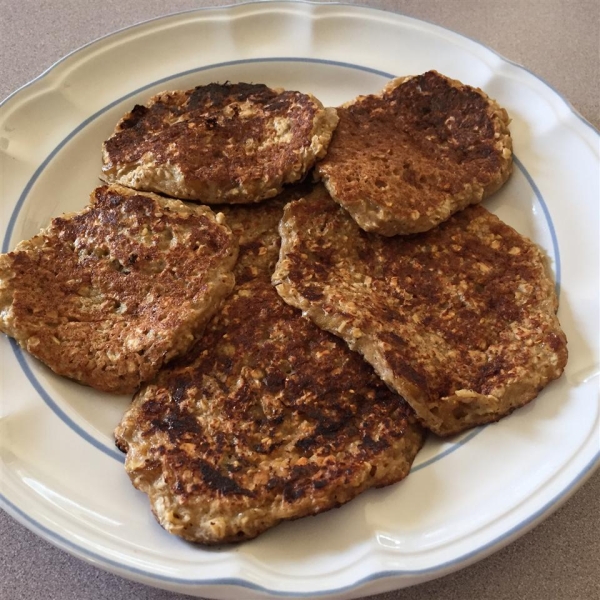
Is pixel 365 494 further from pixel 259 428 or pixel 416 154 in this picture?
pixel 416 154

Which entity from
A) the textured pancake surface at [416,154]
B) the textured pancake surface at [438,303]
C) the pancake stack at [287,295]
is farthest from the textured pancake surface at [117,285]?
the textured pancake surface at [416,154]

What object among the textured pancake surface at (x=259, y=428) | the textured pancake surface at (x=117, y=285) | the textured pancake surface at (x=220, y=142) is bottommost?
the textured pancake surface at (x=259, y=428)

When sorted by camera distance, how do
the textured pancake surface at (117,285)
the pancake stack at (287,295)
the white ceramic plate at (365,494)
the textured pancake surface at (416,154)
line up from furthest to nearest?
the textured pancake surface at (416,154), the textured pancake surface at (117,285), the pancake stack at (287,295), the white ceramic plate at (365,494)

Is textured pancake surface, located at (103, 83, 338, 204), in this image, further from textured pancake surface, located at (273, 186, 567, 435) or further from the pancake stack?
textured pancake surface, located at (273, 186, 567, 435)

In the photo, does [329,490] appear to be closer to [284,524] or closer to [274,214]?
[284,524]

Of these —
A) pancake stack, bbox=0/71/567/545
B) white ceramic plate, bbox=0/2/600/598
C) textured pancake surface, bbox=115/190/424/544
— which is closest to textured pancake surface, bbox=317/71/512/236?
pancake stack, bbox=0/71/567/545

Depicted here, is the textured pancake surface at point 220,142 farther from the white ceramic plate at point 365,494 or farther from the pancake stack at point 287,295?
the white ceramic plate at point 365,494
